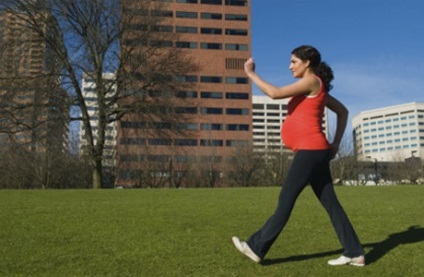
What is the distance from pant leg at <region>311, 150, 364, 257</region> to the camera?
154 inches

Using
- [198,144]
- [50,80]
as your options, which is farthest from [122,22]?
[198,144]

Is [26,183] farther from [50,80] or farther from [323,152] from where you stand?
[323,152]

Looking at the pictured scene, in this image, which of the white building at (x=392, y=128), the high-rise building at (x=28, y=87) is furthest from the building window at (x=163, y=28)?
the white building at (x=392, y=128)

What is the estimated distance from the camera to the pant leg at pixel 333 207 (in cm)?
391

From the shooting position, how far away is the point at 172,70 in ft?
87.6

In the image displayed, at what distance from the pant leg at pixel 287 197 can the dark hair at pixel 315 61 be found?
725 mm

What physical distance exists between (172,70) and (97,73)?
4.43 meters

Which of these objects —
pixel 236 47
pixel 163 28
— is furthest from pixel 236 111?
pixel 163 28

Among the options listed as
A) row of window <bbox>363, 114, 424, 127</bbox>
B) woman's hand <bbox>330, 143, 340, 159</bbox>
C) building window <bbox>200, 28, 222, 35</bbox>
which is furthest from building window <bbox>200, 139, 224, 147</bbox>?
row of window <bbox>363, 114, 424, 127</bbox>

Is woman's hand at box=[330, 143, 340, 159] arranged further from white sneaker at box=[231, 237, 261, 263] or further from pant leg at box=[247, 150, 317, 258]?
white sneaker at box=[231, 237, 261, 263]

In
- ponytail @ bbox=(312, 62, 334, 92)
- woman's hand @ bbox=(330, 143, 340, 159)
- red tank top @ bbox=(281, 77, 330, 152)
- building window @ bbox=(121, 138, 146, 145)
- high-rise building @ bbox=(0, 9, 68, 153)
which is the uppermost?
high-rise building @ bbox=(0, 9, 68, 153)

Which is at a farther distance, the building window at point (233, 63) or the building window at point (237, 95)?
the building window at point (233, 63)

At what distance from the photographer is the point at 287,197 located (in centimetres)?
390

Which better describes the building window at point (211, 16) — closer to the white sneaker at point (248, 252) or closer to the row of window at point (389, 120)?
the white sneaker at point (248, 252)
